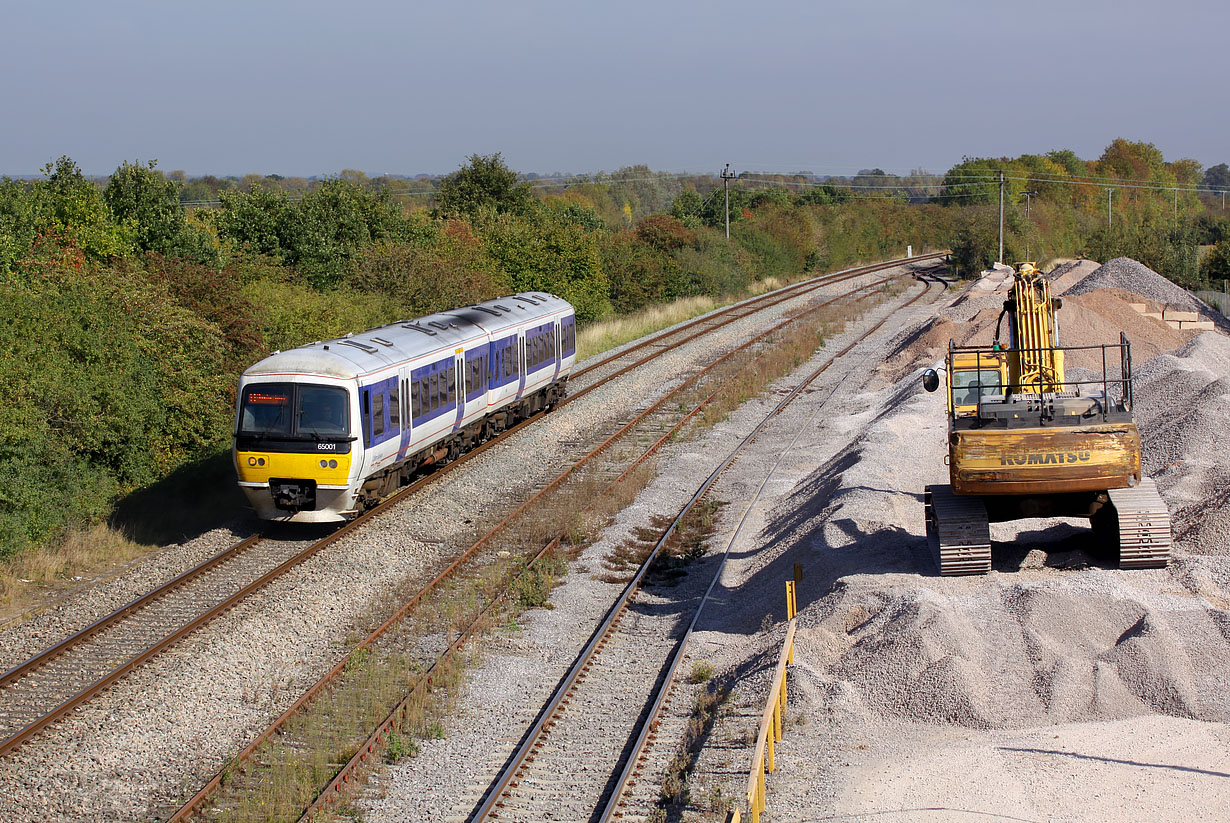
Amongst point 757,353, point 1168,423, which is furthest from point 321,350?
point 757,353

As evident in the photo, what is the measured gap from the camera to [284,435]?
16.6 metres

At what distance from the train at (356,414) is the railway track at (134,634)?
796 mm

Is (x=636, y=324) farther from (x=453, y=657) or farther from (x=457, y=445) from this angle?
(x=453, y=657)

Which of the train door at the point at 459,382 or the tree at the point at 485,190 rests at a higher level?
the tree at the point at 485,190

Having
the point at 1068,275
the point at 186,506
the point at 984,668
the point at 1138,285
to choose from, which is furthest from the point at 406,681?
the point at 1068,275

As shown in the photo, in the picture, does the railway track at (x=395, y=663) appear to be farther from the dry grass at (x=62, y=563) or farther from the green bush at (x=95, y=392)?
the green bush at (x=95, y=392)

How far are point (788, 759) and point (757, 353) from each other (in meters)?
28.2

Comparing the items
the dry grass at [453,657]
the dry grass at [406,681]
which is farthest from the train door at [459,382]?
the dry grass at [406,681]

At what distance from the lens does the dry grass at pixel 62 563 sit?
578 inches

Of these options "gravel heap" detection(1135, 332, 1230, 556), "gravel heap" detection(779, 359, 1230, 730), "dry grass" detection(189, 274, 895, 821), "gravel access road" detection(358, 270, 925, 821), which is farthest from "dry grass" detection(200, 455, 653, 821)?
"gravel heap" detection(1135, 332, 1230, 556)

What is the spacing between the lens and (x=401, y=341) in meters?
19.7

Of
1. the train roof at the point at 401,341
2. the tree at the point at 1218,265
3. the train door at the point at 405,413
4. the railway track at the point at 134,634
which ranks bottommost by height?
the railway track at the point at 134,634

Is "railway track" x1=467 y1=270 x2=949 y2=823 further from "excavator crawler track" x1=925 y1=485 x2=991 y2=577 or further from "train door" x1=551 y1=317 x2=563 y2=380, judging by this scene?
"train door" x1=551 y1=317 x2=563 y2=380

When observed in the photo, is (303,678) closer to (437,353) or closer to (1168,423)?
(437,353)
